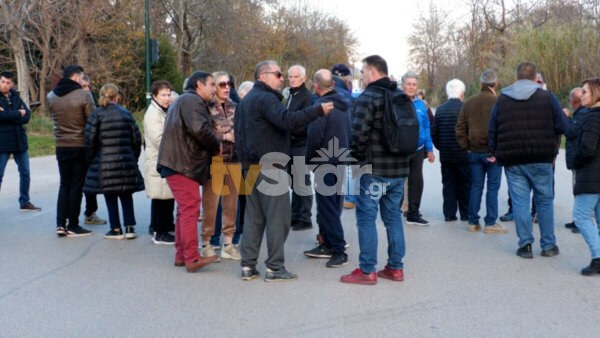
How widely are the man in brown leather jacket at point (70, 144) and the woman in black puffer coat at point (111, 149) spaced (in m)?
0.36

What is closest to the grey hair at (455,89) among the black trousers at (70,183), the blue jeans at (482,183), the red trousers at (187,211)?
the blue jeans at (482,183)

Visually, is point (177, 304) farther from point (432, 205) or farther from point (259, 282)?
point (432, 205)

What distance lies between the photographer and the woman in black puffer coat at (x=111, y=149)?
7.80 meters

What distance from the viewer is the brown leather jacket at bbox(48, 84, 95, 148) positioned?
8219 millimetres

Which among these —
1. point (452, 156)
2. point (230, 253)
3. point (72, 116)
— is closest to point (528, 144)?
point (452, 156)

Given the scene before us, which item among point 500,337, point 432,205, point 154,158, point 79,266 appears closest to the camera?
point 500,337

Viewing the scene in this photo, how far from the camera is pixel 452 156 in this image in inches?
353

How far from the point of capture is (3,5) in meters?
19.5

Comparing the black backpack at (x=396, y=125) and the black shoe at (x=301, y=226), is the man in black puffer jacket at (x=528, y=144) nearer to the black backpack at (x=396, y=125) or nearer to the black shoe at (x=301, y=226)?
the black backpack at (x=396, y=125)

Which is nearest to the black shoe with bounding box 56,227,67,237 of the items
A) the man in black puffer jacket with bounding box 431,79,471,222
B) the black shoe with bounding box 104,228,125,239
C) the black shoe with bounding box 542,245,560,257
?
the black shoe with bounding box 104,228,125,239

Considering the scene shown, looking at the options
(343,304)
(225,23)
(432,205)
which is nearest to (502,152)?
(343,304)

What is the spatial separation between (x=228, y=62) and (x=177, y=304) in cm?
3485

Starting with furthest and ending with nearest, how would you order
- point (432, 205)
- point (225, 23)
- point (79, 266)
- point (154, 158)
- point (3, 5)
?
point (225, 23), point (3, 5), point (432, 205), point (154, 158), point (79, 266)

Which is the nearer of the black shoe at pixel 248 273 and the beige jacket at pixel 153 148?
the black shoe at pixel 248 273
